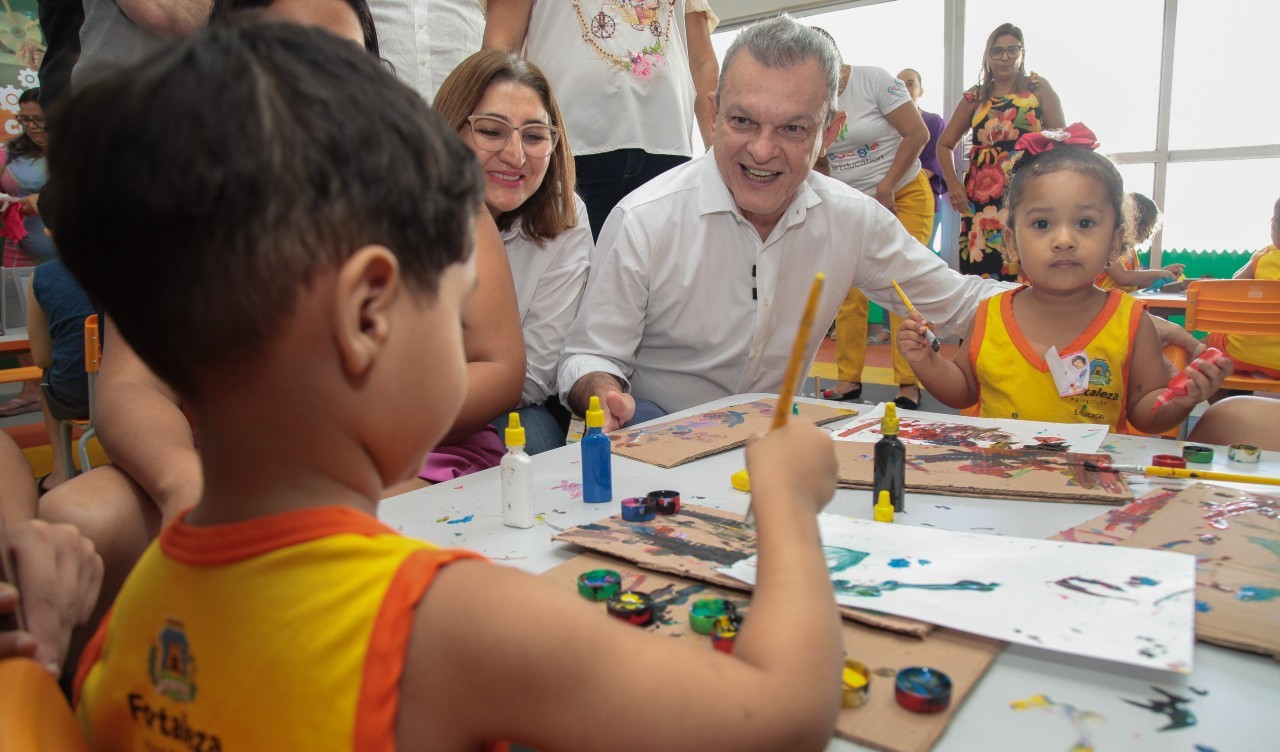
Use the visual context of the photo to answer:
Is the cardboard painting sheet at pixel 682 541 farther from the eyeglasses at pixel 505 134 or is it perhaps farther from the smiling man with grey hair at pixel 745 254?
the eyeglasses at pixel 505 134

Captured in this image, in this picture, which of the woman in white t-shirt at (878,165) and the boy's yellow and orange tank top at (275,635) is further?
the woman in white t-shirt at (878,165)

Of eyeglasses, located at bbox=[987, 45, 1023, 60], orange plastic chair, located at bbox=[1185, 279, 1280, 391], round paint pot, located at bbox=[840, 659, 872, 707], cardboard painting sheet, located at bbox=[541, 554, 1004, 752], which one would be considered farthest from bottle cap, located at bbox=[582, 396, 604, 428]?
eyeglasses, located at bbox=[987, 45, 1023, 60]

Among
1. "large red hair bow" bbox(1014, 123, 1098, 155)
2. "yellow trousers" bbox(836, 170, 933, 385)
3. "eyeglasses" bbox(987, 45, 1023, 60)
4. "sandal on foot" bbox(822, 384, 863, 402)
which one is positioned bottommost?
"sandal on foot" bbox(822, 384, 863, 402)

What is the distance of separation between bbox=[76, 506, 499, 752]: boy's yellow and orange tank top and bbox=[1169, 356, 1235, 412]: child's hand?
62.8 inches

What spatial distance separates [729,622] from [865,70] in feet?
15.3

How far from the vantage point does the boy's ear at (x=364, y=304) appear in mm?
566

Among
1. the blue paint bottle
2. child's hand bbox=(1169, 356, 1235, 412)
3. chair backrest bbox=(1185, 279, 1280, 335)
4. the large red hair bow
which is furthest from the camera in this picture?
chair backrest bbox=(1185, 279, 1280, 335)

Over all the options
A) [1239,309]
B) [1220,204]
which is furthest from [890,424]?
[1220,204]

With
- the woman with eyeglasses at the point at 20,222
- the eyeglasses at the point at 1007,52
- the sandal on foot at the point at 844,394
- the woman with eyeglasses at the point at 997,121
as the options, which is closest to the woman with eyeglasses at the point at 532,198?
the sandal on foot at the point at 844,394

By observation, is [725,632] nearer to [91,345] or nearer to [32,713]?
[32,713]

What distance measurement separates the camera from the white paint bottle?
3.88ft

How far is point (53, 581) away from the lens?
82cm

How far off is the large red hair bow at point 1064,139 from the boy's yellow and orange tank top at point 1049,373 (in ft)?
1.41

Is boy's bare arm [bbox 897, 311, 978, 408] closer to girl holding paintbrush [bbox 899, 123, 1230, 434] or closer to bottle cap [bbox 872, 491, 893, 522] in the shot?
girl holding paintbrush [bbox 899, 123, 1230, 434]
